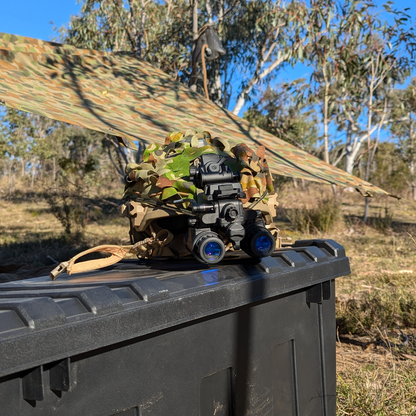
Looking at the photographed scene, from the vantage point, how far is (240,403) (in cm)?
156

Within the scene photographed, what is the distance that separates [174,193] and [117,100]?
106 inches

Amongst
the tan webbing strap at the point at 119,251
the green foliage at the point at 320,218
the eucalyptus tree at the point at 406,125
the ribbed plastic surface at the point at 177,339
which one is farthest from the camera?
the eucalyptus tree at the point at 406,125

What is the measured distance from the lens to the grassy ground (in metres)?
2.46

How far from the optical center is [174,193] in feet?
5.70

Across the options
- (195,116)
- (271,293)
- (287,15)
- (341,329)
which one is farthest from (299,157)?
(287,15)

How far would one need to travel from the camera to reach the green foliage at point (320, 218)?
920cm

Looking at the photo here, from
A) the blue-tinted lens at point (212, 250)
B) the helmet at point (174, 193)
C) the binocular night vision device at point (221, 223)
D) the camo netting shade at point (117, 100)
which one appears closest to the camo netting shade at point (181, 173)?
the helmet at point (174, 193)

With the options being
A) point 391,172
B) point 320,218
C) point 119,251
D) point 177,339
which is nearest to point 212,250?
point 177,339

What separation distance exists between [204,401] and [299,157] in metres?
3.05

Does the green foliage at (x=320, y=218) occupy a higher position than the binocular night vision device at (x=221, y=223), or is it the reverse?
the binocular night vision device at (x=221, y=223)

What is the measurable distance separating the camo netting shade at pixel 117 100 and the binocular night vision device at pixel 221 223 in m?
1.46

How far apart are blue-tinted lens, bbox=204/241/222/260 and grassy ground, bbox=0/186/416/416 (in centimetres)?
138

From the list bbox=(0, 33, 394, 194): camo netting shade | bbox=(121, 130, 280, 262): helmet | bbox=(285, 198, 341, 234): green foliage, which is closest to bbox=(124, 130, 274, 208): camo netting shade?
bbox=(121, 130, 280, 262): helmet

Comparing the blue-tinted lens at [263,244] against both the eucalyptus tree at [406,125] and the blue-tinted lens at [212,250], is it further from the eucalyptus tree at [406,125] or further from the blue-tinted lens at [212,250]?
the eucalyptus tree at [406,125]
